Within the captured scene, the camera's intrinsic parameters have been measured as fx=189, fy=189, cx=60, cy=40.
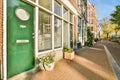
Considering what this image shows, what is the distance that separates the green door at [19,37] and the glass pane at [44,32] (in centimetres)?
89

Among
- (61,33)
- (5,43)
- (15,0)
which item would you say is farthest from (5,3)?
(61,33)

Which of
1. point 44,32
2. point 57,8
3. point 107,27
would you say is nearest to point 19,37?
point 44,32

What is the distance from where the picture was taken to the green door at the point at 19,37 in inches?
214

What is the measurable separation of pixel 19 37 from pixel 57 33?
4.44m

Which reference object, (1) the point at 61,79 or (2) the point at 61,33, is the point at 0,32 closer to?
(1) the point at 61,79

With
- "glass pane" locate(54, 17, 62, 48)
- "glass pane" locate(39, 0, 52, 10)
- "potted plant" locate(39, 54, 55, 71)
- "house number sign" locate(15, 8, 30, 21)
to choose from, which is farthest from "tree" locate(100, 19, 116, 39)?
"house number sign" locate(15, 8, 30, 21)

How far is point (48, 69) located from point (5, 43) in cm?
243

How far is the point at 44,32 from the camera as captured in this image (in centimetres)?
819

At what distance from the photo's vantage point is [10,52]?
5438 mm

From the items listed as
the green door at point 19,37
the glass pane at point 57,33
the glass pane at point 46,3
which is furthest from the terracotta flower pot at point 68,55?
the green door at point 19,37

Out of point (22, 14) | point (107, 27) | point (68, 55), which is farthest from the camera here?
point (107, 27)

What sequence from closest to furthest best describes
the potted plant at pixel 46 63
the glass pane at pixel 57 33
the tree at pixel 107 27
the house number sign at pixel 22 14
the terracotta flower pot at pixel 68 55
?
the house number sign at pixel 22 14 → the potted plant at pixel 46 63 → the glass pane at pixel 57 33 → the terracotta flower pot at pixel 68 55 → the tree at pixel 107 27

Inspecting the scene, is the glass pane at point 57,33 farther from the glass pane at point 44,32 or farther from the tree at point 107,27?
the tree at point 107,27

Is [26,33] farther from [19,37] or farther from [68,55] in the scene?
[68,55]
